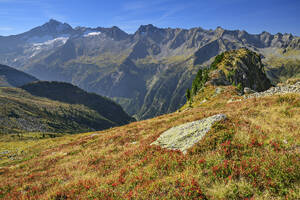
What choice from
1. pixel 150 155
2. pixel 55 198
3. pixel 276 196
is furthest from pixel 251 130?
pixel 55 198

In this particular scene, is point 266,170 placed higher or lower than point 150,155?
higher

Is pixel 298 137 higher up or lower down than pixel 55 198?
higher up

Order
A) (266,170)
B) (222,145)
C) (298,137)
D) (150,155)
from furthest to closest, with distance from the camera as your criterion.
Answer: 1. (150,155)
2. (222,145)
3. (298,137)
4. (266,170)

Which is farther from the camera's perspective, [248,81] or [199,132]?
[248,81]

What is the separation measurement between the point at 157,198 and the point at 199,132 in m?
6.68

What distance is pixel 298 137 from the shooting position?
30.4ft

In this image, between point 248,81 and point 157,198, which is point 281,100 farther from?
point 248,81

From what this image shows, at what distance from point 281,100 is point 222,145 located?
13170 millimetres

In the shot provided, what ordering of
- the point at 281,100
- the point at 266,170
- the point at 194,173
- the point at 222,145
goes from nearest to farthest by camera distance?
the point at 266,170, the point at 194,173, the point at 222,145, the point at 281,100

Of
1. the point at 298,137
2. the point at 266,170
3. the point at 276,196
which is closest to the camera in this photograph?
the point at 276,196

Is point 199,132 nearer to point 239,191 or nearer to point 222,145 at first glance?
point 222,145

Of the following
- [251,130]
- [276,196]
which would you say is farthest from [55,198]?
[251,130]

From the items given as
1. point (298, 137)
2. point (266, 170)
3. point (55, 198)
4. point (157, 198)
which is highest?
point (298, 137)

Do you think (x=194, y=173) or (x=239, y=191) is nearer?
(x=239, y=191)
